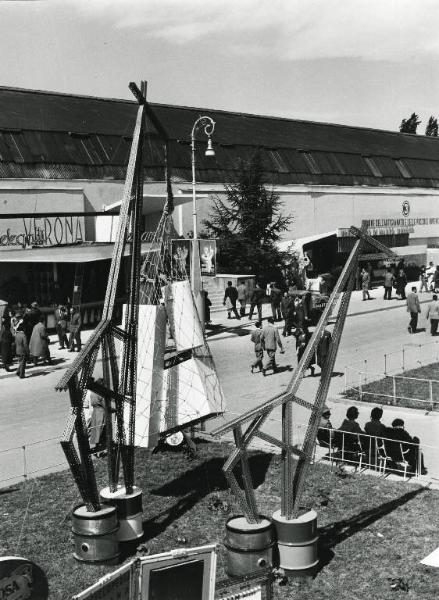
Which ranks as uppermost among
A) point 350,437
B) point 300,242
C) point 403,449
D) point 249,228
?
point 249,228

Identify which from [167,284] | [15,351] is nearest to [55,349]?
[15,351]

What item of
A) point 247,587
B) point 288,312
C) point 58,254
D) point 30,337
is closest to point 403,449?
point 247,587

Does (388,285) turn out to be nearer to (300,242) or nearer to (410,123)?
(300,242)

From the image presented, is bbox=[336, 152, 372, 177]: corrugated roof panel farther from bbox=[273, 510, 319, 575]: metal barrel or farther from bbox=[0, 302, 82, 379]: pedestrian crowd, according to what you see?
bbox=[273, 510, 319, 575]: metal barrel

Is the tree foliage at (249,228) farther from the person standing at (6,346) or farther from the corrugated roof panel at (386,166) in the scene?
the corrugated roof panel at (386,166)

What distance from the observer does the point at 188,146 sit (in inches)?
1849

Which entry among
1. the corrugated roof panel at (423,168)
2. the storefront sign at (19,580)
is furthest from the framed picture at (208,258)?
the corrugated roof panel at (423,168)

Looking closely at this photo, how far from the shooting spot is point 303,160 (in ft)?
171

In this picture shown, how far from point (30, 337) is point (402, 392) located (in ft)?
38.0

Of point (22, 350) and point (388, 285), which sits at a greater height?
point (388, 285)

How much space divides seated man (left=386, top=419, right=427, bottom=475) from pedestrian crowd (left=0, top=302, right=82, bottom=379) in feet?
40.3

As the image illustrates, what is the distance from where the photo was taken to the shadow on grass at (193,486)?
501 inches

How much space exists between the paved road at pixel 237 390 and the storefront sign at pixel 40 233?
721cm

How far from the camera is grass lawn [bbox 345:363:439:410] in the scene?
19312 mm
